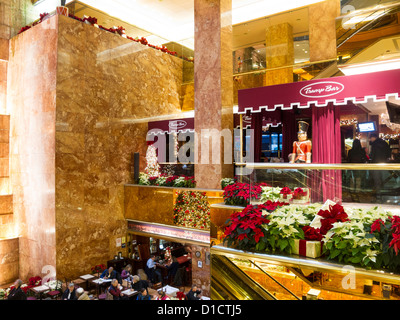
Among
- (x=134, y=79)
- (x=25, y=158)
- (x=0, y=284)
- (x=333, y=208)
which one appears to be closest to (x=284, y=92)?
(x=333, y=208)

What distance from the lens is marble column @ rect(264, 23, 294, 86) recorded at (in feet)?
32.7

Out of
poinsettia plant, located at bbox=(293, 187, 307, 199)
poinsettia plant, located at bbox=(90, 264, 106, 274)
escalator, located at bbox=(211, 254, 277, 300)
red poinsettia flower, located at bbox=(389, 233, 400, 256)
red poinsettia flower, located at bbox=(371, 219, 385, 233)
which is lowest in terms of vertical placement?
poinsettia plant, located at bbox=(90, 264, 106, 274)

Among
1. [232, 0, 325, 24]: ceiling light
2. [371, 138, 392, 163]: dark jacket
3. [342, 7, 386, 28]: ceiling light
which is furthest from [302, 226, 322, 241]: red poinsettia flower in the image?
[232, 0, 325, 24]: ceiling light

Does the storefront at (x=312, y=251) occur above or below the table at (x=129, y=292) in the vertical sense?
above

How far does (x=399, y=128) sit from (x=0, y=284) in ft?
49.9

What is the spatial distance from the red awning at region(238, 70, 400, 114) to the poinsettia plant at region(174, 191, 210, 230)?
9.30 feet

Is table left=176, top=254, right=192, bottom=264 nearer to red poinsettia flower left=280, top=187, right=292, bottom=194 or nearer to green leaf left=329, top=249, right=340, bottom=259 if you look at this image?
red poinsettia flower left=280, top=187, right=292, bottom=194

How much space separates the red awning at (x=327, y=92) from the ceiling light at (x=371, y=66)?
117cm

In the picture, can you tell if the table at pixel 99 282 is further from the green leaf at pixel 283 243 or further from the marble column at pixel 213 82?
the green leaf at pixel 283 243

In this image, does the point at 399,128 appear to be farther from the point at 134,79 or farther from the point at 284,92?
the point at 134,79

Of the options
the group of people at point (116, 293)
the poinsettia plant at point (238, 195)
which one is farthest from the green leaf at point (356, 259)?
the group of people at point (116, 293)

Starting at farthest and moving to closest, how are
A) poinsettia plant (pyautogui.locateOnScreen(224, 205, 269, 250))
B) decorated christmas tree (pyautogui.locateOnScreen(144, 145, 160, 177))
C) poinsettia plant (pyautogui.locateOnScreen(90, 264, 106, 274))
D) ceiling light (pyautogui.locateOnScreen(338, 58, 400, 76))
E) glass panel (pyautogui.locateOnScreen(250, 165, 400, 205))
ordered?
decorated christmas tree (pyautogui.locateOnScreen(144, 145, 160, 177)) → poinsettia plant (pyautogui.locateOnScreen(90, 264, 106, 274)) → ceiling light (pyautogui.locateOnScreen(338, 58, 400, 76)) → glass panel (pyautogui.locateOnScreen(250, 165, 400, 205)) → poinsettia plant (pyautogui.locateOnScreen(224, 205, 269, 250))

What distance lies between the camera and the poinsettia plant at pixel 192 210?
8.77m
